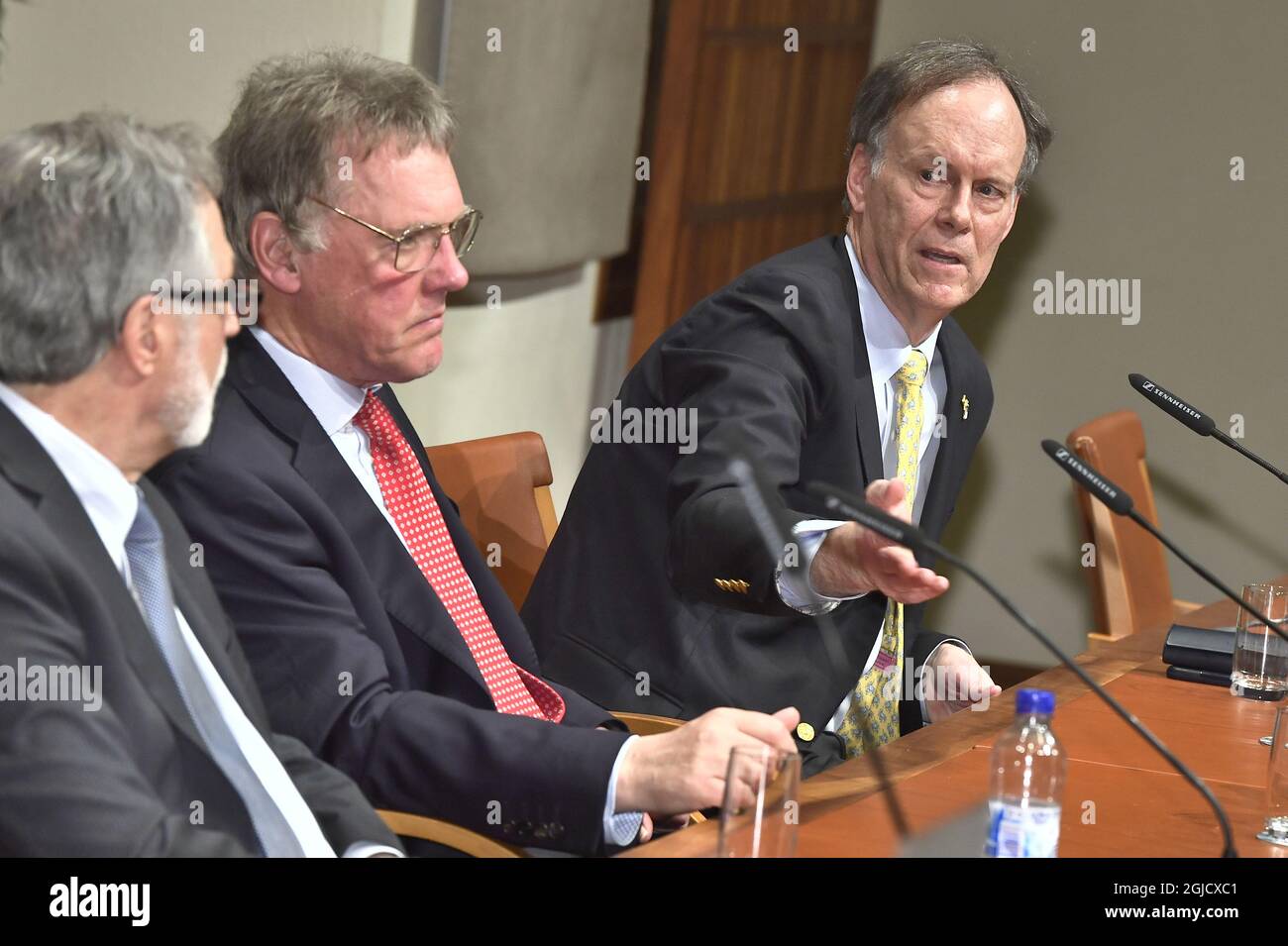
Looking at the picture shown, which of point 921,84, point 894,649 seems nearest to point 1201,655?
point 894,649

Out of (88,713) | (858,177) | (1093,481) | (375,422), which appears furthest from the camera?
(858,177)

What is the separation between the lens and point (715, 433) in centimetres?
211

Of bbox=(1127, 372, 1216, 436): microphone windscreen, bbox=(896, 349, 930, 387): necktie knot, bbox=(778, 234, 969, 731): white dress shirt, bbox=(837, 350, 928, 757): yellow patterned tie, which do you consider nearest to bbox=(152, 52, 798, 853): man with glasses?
bbox=(837, 350, 928, 757): yellow patterned tie

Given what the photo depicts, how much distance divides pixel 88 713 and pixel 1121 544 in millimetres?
2478

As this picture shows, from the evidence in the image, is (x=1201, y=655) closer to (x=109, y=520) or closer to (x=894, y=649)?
(x=894, y=649)

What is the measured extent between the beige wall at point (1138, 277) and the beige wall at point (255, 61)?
1.40 metres

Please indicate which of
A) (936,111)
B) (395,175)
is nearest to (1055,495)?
(936,111)

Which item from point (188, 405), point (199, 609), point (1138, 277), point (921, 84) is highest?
point (921, 84)

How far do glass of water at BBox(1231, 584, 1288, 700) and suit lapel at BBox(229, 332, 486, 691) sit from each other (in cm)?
116

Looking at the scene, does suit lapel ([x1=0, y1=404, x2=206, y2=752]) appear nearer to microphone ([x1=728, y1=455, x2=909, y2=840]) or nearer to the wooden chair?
microphone ([x1=728, y1=455, x2=909, y2=840])

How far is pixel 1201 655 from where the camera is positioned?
243cm

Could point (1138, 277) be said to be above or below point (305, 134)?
below

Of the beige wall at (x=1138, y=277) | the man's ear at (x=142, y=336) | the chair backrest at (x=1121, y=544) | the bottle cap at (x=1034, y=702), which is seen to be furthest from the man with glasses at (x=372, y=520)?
the beige wall at (x=1138, y=277)
